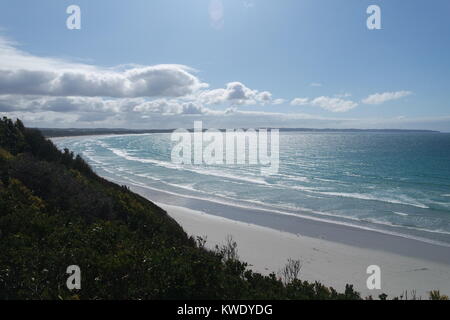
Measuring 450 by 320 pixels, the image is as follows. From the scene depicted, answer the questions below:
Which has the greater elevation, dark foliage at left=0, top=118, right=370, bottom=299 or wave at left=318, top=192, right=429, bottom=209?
dark foliage at left=0, top=118, right=370, bottom=299

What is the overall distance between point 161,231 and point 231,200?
18.7m

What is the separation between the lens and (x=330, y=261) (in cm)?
1495

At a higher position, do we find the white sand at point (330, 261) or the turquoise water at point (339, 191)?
the turquoise water at point (339, 191)

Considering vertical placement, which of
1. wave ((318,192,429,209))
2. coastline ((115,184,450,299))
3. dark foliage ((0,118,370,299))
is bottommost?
coastline ((115,184,450,299))

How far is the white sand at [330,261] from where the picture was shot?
1269cm

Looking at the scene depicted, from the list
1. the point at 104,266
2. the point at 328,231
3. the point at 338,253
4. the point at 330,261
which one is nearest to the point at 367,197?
the point at 328,231

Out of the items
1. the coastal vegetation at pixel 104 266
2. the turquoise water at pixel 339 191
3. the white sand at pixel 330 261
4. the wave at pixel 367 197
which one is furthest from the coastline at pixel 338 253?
the wave at pixel 367 197

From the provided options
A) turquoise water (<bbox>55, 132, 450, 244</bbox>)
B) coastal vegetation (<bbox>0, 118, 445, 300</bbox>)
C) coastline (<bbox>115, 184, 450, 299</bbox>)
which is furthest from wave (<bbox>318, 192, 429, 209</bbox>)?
coastal vegetation (<bbox>0, 118, 445, 300</bbox>)

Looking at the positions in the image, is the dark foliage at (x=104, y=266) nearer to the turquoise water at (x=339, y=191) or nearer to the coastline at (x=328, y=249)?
the coastline at (x=328, y=249)

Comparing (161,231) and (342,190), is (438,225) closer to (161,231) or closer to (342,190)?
(342,190)

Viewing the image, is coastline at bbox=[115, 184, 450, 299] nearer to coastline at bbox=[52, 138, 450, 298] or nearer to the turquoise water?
coastline at bbox=[52, 138, 450, 298]

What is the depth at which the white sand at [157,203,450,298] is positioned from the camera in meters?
12.7

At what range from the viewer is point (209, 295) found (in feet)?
16.5
